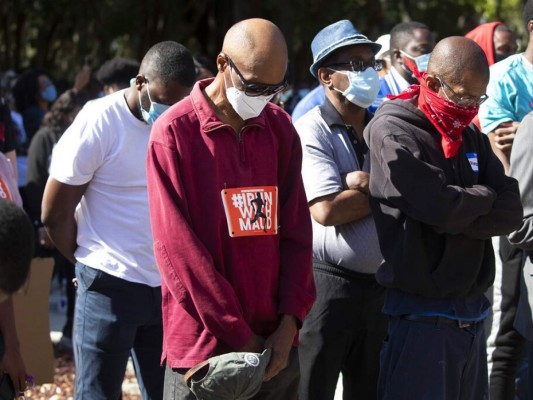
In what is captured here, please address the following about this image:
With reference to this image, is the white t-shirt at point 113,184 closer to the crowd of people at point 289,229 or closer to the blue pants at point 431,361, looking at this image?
the crowd of people at point 289,229

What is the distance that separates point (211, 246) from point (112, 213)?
121 centimetres

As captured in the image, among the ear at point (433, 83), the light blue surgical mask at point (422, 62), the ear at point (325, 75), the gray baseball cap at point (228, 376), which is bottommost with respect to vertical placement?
the gray baseball cap at point (228, 376)

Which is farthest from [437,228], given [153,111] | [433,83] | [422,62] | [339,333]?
[422,62]

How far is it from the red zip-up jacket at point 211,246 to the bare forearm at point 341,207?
77cm

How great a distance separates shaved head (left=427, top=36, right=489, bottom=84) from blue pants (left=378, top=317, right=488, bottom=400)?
1036mm

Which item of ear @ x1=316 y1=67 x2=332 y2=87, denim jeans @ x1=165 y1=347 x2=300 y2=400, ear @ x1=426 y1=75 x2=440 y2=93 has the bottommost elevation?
denim jeans @ x1=165 y1=347 x2=300 y2=400

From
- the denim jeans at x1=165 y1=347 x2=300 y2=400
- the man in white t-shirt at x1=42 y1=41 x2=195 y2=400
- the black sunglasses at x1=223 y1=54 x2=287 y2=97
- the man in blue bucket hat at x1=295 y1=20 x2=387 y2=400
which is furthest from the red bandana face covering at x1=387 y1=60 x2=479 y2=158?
the man in white t-shirt at x1=42 y1=41 x2=195 y2=400

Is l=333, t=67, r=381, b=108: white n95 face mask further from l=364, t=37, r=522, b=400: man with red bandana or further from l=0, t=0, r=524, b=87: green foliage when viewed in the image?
l=0, t=0, r=524, b=87: green foliage

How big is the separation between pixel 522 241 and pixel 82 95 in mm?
4887

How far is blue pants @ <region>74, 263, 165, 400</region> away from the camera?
4734 mm

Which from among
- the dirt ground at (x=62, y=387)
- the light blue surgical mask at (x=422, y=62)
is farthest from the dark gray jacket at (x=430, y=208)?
the dirt ground at (x=62, y=387)

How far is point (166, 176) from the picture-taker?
12.1 feet

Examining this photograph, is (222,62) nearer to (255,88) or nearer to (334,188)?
(255,88)

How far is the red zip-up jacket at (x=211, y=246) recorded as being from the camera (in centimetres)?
362
